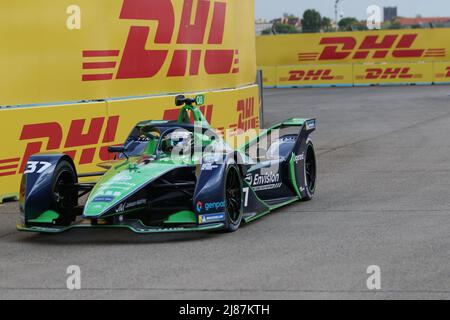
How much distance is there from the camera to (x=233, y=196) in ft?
31.9

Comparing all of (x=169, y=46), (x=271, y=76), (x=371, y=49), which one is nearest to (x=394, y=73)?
(x=371, y=49)

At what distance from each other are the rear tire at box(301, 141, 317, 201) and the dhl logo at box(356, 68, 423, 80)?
30.9 meters

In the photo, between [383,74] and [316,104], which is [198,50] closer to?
[316,104]

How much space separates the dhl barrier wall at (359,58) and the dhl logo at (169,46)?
78.4ft

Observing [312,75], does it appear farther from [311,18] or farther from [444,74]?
[311,18]

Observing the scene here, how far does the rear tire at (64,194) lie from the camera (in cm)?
959

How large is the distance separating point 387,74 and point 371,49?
149 cm

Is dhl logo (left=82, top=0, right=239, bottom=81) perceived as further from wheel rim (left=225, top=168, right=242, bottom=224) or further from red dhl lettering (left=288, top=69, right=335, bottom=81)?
red dhl lettering (left=288, top=69, right=335, bottom=81)

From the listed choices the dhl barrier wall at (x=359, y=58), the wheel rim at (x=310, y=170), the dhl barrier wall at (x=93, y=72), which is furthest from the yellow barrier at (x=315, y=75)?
the wheel rim at (x=310, y=170)

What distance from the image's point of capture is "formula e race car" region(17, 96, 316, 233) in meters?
9.12

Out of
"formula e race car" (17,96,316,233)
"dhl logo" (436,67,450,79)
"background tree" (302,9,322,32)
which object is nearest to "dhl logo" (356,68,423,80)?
"dhl logo" (436,67,450,79)

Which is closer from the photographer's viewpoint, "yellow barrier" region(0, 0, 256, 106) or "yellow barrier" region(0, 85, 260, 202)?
"yellow barrier" region(0, 85, 260, 202)

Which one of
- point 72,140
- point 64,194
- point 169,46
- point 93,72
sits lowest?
point 64,194

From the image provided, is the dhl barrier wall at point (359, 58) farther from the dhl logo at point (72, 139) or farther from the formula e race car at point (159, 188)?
the formula e race car at point (159, 188)
